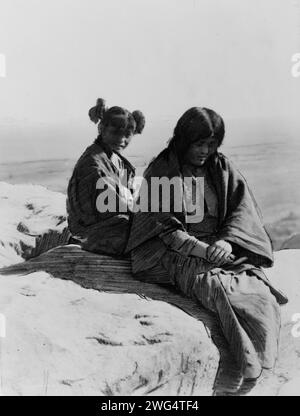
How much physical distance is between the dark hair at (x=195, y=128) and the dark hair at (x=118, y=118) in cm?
24

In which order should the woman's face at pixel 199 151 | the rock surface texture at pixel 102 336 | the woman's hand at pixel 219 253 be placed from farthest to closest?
1. the woman's face at pixel 199 151
2. the woman's hand at pixel 219 253
3. the rock surface texture at pixel 102 336

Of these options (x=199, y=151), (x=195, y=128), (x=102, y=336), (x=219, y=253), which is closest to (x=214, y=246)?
(x=219, y=253)

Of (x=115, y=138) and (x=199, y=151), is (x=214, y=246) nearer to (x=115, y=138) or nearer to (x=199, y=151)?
(x=199, y=151)

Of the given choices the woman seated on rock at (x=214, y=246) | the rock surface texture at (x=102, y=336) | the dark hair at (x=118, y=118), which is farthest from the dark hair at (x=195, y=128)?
the rock surface texture at (x=102, y=336)

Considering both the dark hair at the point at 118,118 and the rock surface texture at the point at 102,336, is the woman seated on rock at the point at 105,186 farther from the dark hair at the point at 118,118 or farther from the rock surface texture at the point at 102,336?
the rock surface texture at the point at 102,336

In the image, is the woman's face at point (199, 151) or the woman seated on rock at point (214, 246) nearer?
the woman seated on rock at point (214, 246)

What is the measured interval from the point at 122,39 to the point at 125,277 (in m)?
1.51

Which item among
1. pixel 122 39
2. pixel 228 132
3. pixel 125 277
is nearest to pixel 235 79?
pixel 228 132

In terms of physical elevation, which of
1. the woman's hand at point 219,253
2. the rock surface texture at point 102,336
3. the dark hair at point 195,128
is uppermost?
the dark hair at point 195,128

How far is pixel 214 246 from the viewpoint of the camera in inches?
223

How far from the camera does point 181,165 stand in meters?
5.80

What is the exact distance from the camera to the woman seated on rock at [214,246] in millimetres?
5582
